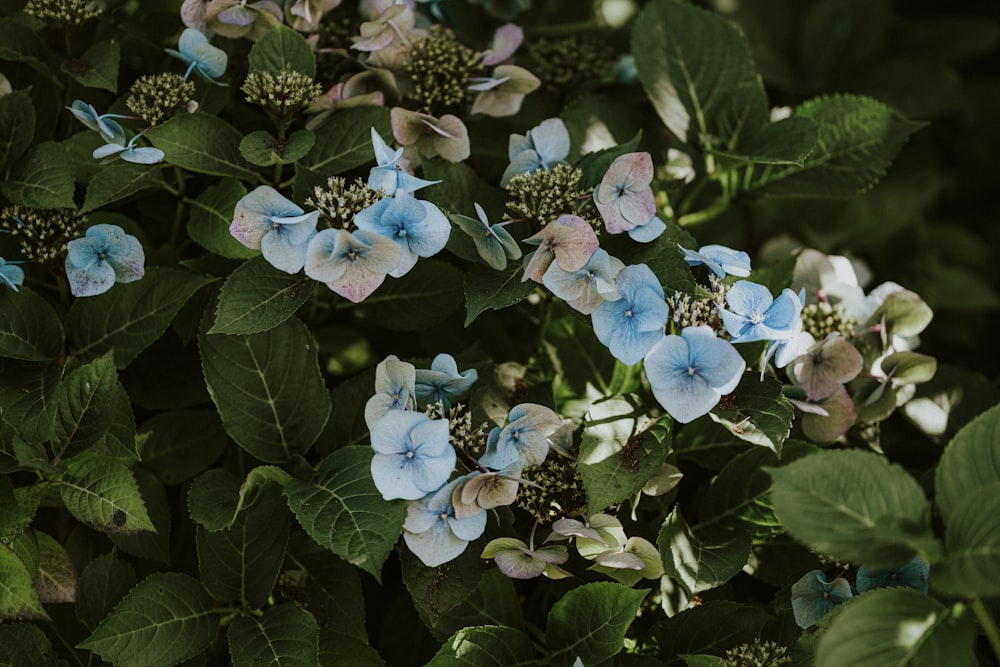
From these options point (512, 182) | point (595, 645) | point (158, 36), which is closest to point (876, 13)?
point (512, 182)

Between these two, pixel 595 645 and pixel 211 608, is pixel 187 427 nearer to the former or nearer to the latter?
pixel 211 608

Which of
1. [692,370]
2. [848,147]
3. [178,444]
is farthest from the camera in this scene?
[848,147]

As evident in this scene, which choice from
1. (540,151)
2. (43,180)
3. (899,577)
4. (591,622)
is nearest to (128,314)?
(43,180)

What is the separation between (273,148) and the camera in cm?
103

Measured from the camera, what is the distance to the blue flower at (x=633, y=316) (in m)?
0.91

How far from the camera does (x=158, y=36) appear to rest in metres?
1.26

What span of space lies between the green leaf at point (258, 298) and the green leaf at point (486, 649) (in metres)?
0.38

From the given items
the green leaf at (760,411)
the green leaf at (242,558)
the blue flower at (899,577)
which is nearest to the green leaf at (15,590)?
the green leaf at (242,558)

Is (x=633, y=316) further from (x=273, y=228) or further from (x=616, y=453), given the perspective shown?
(x=273, y=228)

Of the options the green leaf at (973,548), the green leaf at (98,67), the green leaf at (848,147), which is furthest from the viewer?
the green leaf at (848,147)

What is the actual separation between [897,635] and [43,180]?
0.99 metres

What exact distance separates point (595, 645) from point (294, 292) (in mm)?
489

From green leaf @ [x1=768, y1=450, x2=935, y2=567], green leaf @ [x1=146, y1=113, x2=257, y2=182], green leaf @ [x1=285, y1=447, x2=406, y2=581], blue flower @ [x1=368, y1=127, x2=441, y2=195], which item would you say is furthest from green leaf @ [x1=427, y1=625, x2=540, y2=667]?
green leaf @ [x1=146, y1=113, x2=257, y2=182]

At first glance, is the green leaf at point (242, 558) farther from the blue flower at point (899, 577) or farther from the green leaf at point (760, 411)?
the blue flower at point (899, 577)
